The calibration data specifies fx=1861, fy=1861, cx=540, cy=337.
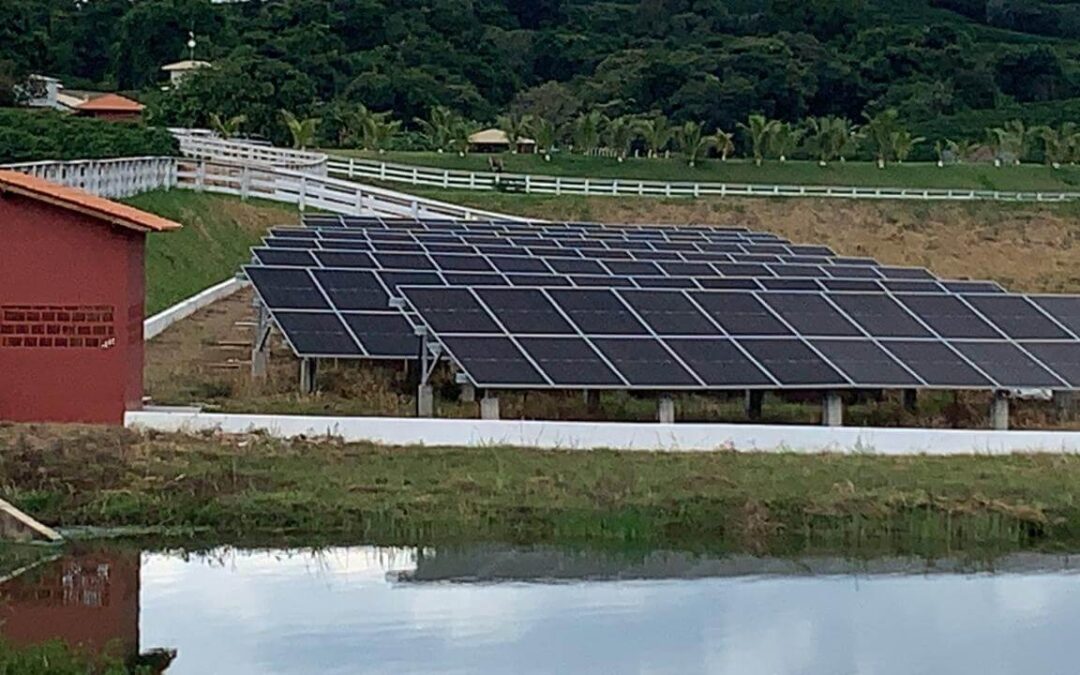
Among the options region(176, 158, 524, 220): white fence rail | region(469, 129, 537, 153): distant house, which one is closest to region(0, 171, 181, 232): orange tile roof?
region(176, 158, 524, 220): white fence rail

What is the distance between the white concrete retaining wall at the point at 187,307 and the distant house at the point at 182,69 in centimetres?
3891

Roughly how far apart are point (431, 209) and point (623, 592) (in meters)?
34.2

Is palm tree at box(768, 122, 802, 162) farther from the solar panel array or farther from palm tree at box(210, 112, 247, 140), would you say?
the solar panel array

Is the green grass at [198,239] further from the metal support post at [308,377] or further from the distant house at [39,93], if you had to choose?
the distant house at [39,93]

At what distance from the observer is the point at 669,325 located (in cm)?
2373

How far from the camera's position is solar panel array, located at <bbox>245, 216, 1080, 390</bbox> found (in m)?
22.2

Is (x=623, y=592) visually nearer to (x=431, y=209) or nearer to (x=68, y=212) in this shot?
(x=68, y=212)

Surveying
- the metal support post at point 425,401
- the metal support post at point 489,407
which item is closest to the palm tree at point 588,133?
the metal support post at point 425,401

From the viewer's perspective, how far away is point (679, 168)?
68.9 meters

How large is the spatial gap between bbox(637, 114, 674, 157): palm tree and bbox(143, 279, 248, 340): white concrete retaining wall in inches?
1440

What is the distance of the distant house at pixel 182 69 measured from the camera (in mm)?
76188

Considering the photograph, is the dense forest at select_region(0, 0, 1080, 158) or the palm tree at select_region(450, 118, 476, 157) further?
the dense forest at select_region(0, 0, 1080, 158)

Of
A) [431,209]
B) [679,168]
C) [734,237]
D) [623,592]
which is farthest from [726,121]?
[623,592]

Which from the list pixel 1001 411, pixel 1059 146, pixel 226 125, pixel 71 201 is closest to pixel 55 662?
pixel 71 201
